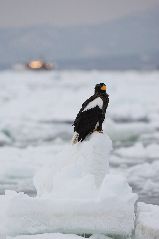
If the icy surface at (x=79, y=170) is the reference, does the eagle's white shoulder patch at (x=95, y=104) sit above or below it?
above

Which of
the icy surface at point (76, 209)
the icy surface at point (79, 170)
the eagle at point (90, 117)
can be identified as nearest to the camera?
the icy surface at point (76, 209)

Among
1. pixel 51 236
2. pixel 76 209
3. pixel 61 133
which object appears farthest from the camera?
pixel 61 133

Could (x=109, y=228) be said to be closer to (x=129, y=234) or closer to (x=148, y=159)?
(x=129, y=234)

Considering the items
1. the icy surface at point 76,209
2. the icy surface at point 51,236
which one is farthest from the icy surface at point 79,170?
the icy surface at point 51,236

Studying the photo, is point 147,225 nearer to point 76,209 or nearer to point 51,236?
point 76,209

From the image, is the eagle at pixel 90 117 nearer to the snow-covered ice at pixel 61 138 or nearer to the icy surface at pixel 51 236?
the snow-covered ice at pixel 61 138

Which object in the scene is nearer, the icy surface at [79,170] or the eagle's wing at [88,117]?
the icy surface at [79,170]

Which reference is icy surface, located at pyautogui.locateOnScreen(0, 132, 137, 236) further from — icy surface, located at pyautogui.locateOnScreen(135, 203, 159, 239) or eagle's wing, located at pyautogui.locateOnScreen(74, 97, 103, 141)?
eagle's wing, located at pyautogui.locateOnScreen(74, 97, 103, 141)

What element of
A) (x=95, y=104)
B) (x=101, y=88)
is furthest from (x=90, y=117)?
(x=101, y=88)

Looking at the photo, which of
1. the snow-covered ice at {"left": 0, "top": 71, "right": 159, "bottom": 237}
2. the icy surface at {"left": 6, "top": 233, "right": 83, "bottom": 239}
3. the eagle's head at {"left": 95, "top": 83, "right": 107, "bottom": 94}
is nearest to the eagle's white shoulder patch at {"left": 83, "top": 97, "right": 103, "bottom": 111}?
the eagle's head at {"left": 95, "top": 83, "right": 107, "bottom": 94}

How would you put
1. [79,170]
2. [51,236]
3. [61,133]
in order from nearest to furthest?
[51,236] < [79,170] < [61,133]

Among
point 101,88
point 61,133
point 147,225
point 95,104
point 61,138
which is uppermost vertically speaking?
point 61,133

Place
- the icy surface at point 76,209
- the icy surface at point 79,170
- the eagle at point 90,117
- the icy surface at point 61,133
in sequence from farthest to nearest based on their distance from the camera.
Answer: the icy surface at point 61,133 → the eagle at point 90,117 → the icy surface at point 79,170 → the icy surface at point 76,209

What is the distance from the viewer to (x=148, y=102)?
30266 millimetres
